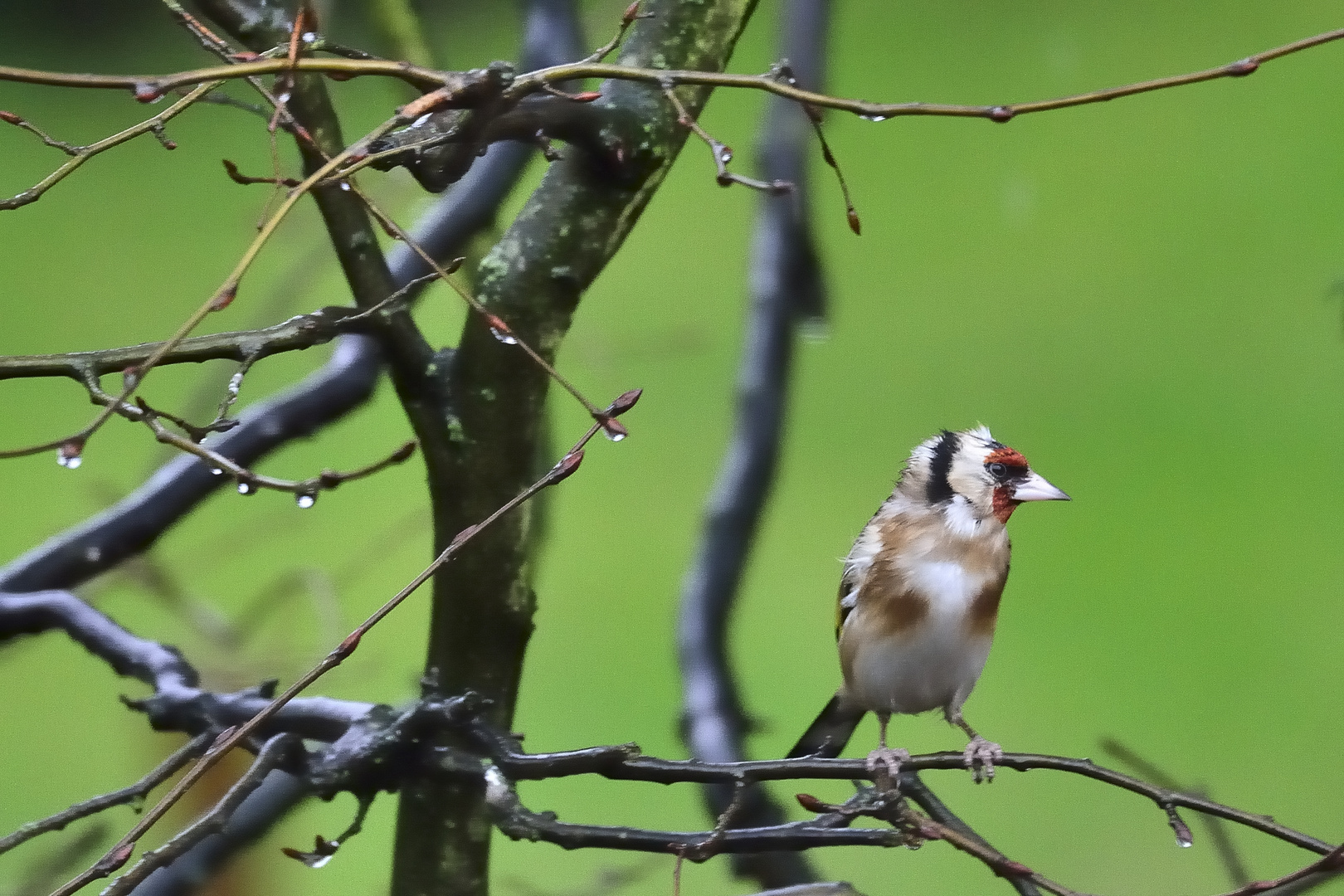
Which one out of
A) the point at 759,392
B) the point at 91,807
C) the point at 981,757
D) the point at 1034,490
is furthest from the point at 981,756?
the point at 91,807

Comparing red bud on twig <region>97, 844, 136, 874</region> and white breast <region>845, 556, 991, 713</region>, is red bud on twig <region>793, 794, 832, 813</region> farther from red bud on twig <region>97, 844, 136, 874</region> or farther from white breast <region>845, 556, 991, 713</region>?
red bud on twig <region>97, 844, 136, 874</region>

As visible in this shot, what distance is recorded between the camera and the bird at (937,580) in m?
0.84

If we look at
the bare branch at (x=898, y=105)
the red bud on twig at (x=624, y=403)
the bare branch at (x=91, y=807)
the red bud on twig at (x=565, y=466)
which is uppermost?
the bare branch at (x=898, y=105)

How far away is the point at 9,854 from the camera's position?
1038 mm

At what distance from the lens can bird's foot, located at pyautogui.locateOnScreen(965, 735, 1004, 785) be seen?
26.3 inches

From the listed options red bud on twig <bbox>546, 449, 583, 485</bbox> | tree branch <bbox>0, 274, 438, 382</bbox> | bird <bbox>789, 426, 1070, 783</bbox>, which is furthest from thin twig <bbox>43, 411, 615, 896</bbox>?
bird <bbox>789, 426, 1070, 783</bbox>

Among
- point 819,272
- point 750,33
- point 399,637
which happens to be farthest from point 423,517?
point 750,33

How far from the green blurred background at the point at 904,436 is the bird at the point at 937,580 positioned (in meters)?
0.13

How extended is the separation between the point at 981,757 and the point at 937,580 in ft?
0.56

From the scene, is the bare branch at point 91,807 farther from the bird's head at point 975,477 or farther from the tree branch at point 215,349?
the bird's head at point 975,477

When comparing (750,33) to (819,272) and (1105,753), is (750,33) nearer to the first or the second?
(819,272)

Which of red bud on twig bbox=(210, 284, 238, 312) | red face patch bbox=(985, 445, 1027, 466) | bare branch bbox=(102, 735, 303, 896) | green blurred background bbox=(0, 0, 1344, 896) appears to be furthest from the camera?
green blurred background bbox=(0, 0, 1344, 896)

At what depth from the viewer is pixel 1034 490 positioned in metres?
0.82

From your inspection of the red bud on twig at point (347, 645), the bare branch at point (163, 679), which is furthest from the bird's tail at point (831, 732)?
the red bud on twig at point (347, 645)
